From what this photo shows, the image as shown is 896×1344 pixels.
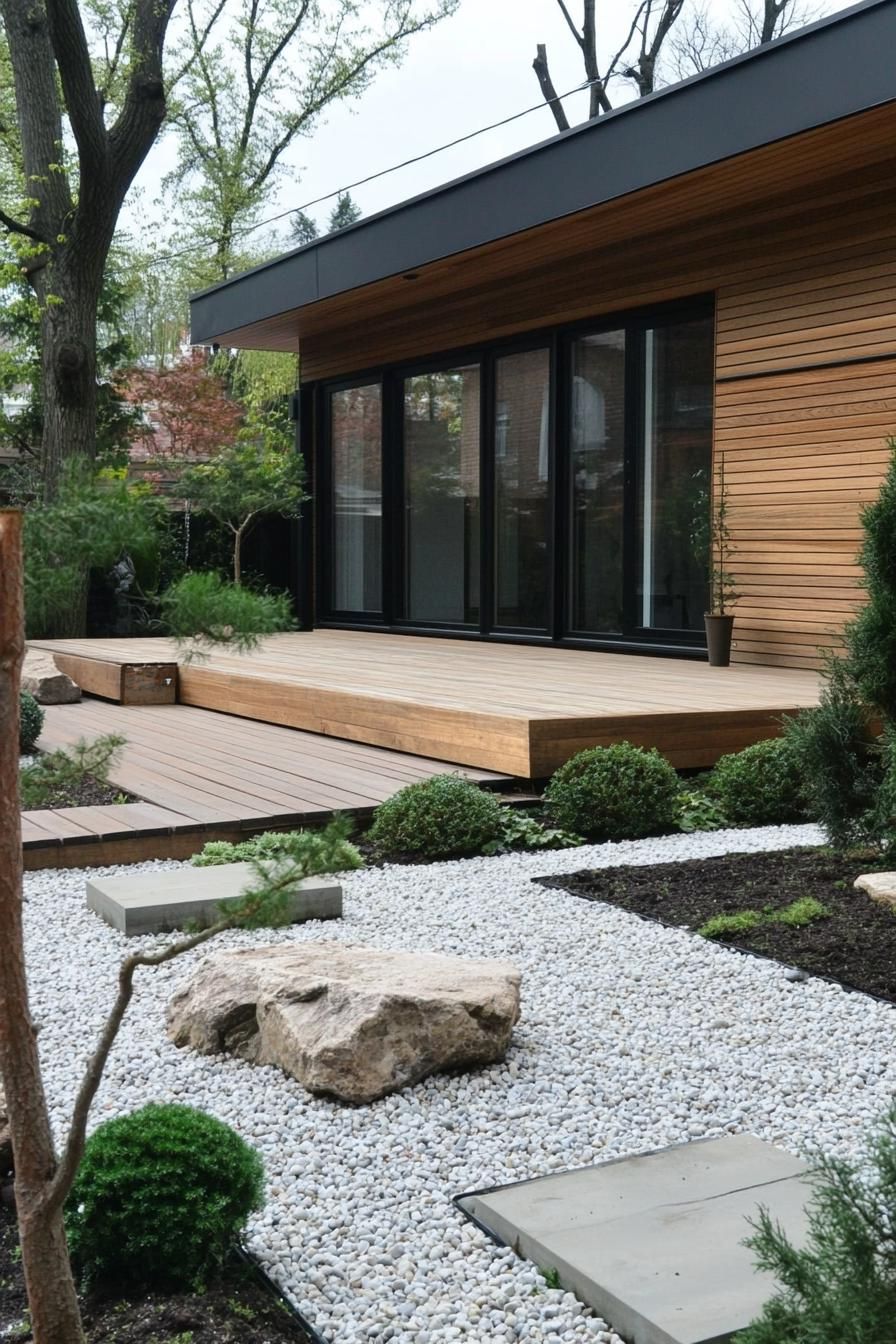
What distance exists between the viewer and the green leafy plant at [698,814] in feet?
17.3

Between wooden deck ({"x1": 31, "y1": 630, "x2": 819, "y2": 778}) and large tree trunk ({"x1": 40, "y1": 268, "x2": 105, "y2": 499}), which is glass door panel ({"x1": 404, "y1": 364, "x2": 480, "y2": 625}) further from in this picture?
large tree trunk ({"x1": 40, "y1": 268, "x2": 105, "y2": 499})

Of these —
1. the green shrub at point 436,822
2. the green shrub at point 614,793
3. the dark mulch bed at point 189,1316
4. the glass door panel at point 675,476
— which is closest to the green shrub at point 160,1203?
the dark mulch bed at point 189,1316

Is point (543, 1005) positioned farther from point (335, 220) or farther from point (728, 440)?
point (335, 220)

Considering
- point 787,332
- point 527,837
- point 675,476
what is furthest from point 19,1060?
point 675,476

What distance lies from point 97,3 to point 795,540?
15161 mm

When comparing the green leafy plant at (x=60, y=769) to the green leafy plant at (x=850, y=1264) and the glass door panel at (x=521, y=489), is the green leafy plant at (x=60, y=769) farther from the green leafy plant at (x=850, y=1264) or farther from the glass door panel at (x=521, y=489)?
the glass door panel at (x=521, y=489)

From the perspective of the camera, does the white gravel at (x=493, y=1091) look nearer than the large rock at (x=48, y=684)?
Yes

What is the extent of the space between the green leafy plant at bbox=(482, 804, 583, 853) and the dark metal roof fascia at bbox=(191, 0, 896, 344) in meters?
3.34

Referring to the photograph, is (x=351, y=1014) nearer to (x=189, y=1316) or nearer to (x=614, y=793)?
(x=189, y=1316)

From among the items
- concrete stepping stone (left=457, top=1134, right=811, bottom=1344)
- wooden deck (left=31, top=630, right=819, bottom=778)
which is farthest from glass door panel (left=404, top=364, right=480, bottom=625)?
concrete stepping stone (left=457, top=1134, right=811, bottom=1344)

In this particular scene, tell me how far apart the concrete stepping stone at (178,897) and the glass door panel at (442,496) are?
21.3 feet

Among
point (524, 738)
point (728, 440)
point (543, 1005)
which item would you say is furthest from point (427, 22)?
point (543, 1005)

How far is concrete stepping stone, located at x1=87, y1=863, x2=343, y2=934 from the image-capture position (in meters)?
3.85

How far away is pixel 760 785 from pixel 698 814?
0.27 metres
